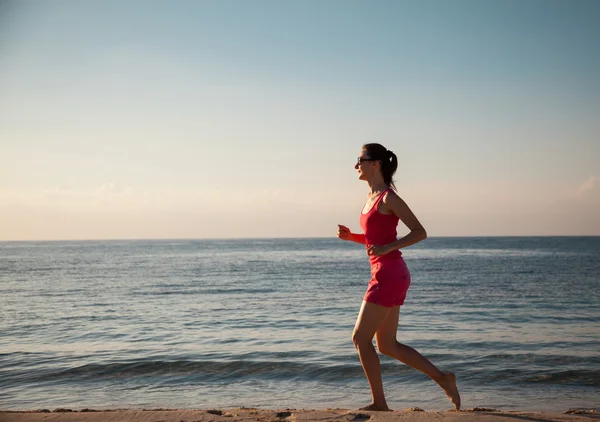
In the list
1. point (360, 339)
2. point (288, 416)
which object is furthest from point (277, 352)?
point (360, 339)

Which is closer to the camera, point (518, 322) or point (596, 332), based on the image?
point (596, 332)

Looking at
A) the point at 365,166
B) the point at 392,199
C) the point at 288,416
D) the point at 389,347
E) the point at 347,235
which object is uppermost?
the point at 365,166

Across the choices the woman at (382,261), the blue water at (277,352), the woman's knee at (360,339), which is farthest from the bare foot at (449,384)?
the blue water at (277,352)

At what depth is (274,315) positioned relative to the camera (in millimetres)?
14984

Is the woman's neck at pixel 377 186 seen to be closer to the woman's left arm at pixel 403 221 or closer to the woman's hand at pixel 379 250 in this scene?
the woman's left arm at pixel 403 221

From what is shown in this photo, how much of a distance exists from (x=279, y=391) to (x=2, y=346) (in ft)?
21.7

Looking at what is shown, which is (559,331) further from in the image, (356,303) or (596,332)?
(356,303)

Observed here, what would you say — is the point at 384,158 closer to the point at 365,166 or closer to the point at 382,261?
the point at 365,166

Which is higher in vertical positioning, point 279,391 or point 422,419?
point 422,419

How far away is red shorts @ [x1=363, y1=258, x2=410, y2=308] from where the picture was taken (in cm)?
442

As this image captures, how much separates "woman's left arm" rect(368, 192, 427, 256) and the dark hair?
251 millimetres

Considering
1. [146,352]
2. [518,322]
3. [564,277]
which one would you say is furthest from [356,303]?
[564,277]

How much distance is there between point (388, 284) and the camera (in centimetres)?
442

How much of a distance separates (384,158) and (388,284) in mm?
1080
